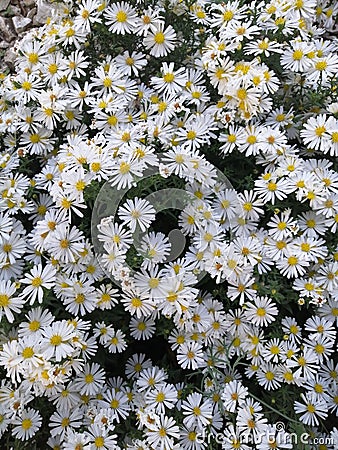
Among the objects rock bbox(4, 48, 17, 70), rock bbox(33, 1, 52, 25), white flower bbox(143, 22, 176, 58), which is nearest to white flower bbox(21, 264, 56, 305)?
white flower bbox(143, 22, 176, 58)

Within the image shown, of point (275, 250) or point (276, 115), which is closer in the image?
point (275, 250)

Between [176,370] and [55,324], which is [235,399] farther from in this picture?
[55,324]

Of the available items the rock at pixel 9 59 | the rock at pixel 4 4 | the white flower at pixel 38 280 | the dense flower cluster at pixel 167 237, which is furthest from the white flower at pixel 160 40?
the rock at pixel 4 4

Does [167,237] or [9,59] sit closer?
[167,237]

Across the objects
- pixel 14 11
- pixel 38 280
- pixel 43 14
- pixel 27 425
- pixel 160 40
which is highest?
pixel 14 11

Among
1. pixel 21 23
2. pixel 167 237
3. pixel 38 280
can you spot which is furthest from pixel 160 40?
pixel 21 23

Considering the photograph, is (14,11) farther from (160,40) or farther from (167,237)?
(167,237)

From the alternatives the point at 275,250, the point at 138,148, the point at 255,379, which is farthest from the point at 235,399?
the point at 138,148

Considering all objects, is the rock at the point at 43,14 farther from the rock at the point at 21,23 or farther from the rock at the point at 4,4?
the rock at the point at 4,4
